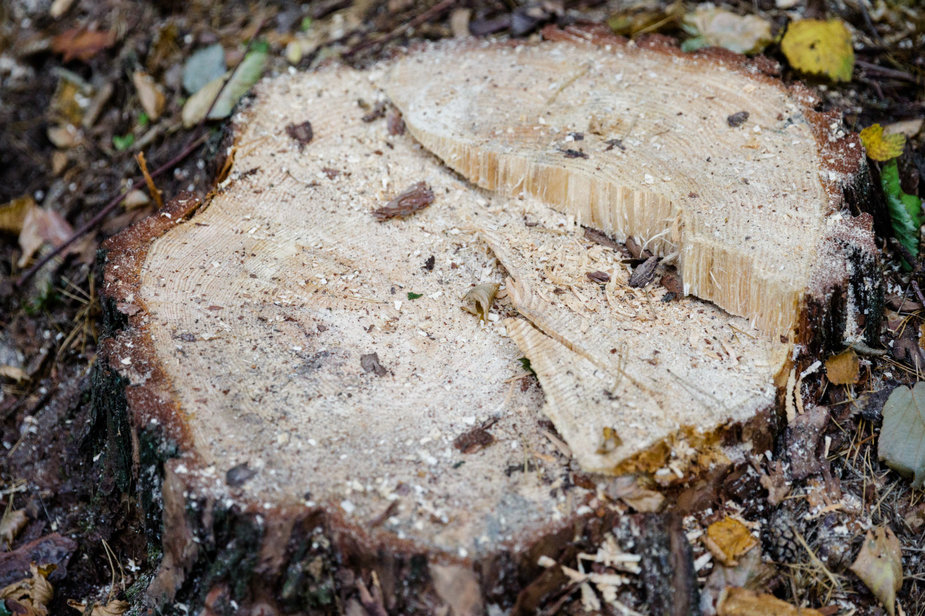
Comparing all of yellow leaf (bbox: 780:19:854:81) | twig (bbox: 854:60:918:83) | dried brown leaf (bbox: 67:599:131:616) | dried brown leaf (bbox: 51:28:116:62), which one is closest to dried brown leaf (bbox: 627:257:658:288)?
yellow leaf (bbox: 780:19:854:81)

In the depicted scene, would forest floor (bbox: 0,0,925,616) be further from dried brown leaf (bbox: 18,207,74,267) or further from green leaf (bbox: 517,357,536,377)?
green leaf (bbox: 517,357,536,377)

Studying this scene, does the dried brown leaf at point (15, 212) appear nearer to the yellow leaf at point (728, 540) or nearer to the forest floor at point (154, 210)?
the forest floor at point (154, 210)

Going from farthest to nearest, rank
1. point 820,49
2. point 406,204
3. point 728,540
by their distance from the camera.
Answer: point 820,49, point 406,204, point 728,540

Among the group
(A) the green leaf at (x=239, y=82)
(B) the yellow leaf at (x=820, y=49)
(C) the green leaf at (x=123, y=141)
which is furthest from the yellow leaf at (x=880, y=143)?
(C) the green leaf at (x=123, y=141)

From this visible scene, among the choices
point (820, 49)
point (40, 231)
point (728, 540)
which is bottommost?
point (40, 231)

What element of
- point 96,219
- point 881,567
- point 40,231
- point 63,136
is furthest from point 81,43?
point 881,567

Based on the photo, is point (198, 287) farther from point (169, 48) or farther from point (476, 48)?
point (169, 48)

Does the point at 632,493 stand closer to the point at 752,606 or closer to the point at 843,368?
the point at 752,606
